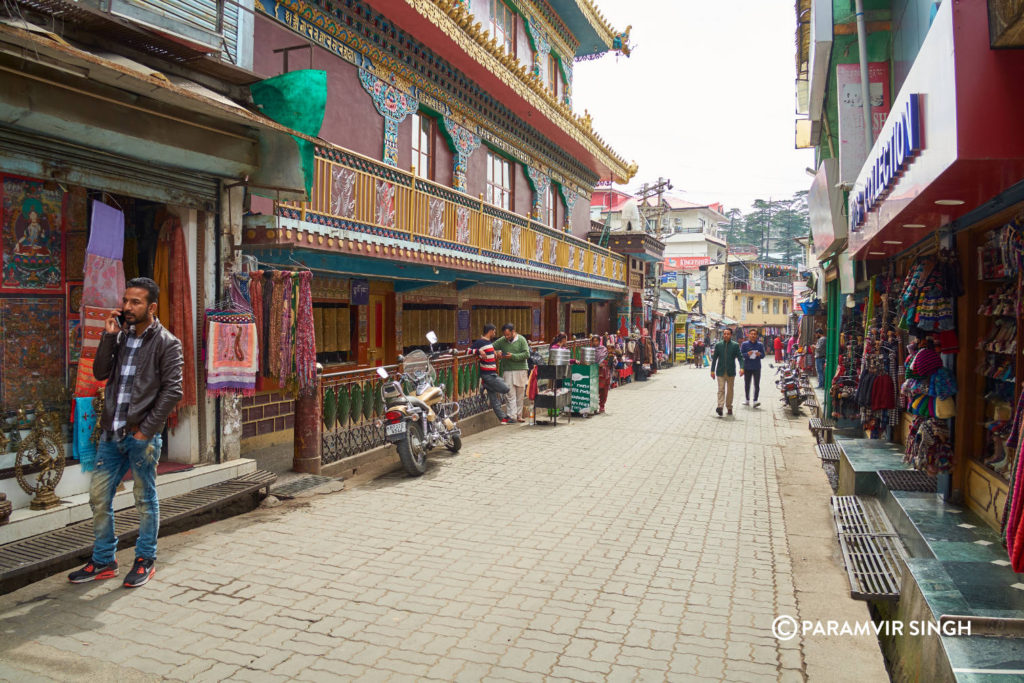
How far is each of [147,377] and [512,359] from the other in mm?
8191

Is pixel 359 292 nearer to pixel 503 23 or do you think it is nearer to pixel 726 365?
pixel 726 365

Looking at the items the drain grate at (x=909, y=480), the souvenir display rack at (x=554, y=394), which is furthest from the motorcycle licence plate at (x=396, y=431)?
the drain grate at (x=909, y=480)

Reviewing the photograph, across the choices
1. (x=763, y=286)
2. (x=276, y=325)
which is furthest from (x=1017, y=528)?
(x=763, y=286)

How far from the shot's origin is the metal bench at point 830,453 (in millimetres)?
8869

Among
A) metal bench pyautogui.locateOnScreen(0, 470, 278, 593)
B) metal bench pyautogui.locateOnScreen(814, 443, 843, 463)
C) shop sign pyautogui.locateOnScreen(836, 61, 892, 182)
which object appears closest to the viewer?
metal bench pyautogui.locateOnScreen(0, 470, 278, 593)

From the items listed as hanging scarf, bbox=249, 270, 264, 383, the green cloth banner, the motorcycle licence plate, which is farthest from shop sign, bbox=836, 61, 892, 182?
hanging scarf, bbox=249, 270, 264, 383

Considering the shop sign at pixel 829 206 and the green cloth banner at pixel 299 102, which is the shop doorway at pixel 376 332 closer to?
the green cloth banner at pixel 299 102

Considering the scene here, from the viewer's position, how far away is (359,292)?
40.5ft

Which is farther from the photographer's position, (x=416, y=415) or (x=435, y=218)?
(x=435, y=218)

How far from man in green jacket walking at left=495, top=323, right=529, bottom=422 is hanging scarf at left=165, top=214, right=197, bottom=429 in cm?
642

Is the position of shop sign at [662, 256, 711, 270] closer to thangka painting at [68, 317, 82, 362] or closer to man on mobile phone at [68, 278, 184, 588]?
thangka painting at [68, 317, 82, 362]

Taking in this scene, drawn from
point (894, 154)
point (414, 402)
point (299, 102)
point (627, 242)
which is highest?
point (627, 242)

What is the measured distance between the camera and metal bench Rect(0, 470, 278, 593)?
4547mm

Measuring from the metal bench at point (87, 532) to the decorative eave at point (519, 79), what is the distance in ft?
26.2
